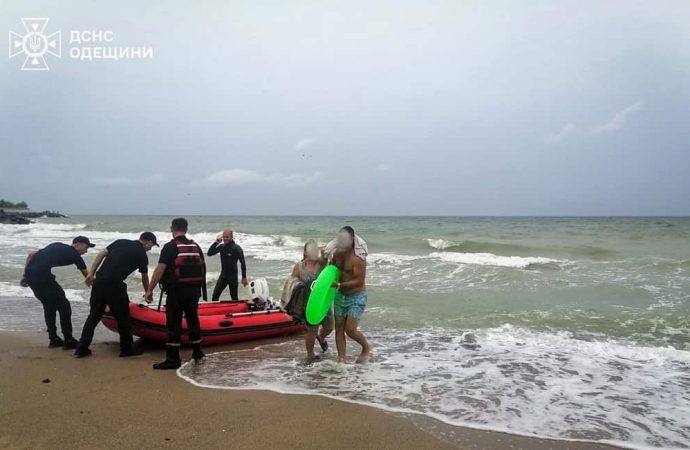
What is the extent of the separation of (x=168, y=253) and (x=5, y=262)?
15.0m

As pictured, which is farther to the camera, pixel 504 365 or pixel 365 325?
pixel 365 325

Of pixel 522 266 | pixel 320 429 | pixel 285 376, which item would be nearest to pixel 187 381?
pixel 285 376

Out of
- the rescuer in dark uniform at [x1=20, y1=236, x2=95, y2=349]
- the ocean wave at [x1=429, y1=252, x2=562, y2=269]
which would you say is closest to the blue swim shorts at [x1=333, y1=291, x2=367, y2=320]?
the rescuer in dark uniform at [x1=20, y1=236, x2=95, y2=349]

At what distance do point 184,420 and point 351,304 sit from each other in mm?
2331

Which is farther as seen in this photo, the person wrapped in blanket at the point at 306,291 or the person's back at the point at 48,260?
the person's back at the point at 48,260

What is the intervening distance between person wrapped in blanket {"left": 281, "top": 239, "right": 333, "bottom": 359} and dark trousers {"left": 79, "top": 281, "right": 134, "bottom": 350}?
1.91 metres

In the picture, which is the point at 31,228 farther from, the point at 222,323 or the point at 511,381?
the point at 511,381

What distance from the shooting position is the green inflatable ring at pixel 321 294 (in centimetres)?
565

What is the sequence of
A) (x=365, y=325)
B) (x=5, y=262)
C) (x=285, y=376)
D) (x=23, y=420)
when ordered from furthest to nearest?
1. (x=5, y=262)
2. (x=365, y=325)
3. (x=285, y=376)
4. (x=23, y=420)

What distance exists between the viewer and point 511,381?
5.32m

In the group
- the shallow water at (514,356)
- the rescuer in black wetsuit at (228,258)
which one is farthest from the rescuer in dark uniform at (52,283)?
the rescuer in black wetsuit at (228,258)

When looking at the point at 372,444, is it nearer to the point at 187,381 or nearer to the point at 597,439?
the point at 597,439

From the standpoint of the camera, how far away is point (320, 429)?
3.81 metres

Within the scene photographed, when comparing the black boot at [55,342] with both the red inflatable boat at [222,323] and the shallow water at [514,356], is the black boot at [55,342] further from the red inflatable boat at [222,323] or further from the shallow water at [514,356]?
the shallow water at [514,356]
